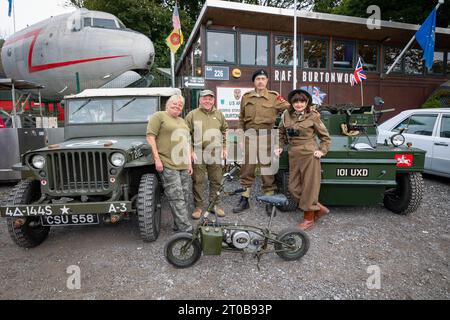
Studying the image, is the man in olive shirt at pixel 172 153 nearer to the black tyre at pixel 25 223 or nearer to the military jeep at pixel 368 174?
the black tyre at pixel 25 223

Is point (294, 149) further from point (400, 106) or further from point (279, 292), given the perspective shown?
point (400, 106)

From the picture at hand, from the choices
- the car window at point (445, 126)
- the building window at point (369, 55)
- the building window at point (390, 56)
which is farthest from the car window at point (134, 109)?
the building window at point (390, 56)

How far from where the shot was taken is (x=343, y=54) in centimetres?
1316

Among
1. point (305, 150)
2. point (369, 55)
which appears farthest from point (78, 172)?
point (369, 55)

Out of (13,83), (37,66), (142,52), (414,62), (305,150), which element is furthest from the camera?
(414,62)

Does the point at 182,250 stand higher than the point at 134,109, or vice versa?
the point at 134,109

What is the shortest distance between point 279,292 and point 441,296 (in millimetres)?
1483

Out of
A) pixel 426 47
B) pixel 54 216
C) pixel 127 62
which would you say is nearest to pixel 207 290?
pixel 54 216

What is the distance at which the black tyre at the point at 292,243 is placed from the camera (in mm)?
3221

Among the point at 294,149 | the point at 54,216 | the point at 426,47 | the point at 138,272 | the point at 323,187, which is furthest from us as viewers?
the point at 426,47

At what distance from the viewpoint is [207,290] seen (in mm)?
2807

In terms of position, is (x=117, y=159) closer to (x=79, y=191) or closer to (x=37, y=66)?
(x=79, y=191)

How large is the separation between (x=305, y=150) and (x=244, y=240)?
5.22ft

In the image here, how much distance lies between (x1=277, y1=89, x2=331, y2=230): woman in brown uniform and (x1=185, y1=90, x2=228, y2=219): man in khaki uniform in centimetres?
96
